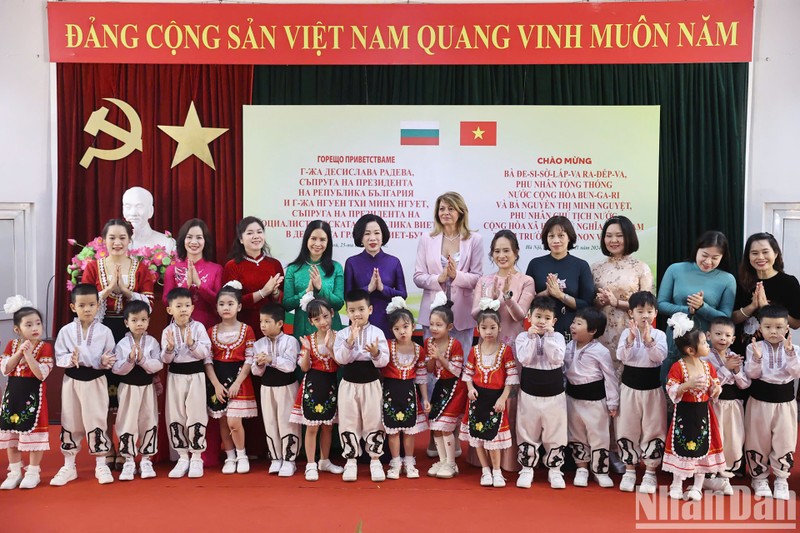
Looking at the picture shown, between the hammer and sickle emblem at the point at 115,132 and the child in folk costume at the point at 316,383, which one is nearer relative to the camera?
the child in folk costume at the point at 316,383

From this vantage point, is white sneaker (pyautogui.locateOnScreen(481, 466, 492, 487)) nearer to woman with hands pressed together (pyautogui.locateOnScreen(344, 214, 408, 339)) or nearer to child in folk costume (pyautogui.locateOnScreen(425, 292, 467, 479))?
child in folk costume (pyautogui.locateOnScreen(425, 292, 467, 479))

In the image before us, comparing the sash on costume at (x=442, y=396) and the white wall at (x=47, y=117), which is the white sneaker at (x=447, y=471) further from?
the white wall at (x=47, y=117)

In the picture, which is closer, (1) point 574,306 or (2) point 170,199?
(1) point 574,306

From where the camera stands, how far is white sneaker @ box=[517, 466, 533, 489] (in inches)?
151

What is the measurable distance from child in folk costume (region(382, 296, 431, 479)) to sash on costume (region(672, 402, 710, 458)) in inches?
47.7

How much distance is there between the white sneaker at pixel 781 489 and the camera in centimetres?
367

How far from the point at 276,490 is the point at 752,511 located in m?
2.20

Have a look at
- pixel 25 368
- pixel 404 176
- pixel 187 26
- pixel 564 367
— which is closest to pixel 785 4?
pixel 404 176

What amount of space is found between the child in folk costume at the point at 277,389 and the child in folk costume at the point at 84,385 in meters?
0.76

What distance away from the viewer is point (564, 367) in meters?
3.98

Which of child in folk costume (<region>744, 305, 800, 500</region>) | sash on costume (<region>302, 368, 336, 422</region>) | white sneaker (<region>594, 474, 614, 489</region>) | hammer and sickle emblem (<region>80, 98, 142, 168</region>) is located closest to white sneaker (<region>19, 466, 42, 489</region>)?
sash on costume (<region>302, 368, 336, 422</region>)

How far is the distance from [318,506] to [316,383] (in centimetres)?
67

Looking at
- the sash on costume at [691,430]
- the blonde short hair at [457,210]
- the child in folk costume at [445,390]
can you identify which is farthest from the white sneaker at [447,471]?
the blonde short hair at [457,210]

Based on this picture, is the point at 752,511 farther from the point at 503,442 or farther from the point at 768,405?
the point at 503,442
